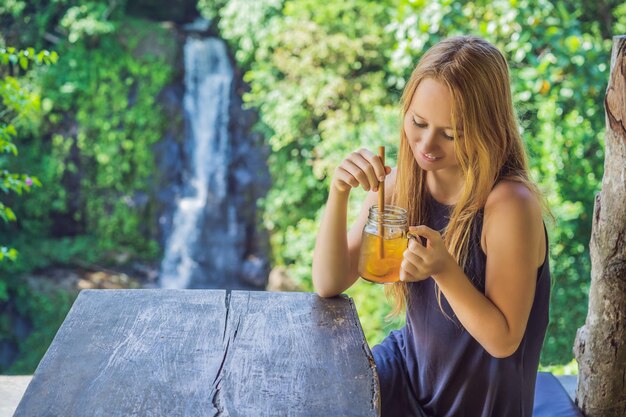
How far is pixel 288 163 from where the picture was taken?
21.8 feet

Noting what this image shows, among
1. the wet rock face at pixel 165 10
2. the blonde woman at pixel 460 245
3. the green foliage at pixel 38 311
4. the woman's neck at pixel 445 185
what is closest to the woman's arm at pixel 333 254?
the blonde woman at pixel 460 245

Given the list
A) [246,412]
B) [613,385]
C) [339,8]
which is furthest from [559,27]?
[246,412]

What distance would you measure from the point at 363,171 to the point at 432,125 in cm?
17

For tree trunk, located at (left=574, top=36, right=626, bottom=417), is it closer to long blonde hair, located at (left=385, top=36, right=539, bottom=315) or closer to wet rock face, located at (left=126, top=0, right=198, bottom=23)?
long blonde hair, located at (left=385, top=36, right=539, bottom=315)

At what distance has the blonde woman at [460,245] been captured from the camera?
4.93 feet

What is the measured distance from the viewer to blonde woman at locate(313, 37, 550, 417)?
1.50 metres

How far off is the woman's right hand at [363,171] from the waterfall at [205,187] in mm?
6227

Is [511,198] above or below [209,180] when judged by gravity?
above

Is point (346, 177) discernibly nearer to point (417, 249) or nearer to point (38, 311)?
point (417, 249)

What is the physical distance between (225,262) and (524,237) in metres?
6.48

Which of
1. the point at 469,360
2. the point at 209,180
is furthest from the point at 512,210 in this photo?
the point at 209,180

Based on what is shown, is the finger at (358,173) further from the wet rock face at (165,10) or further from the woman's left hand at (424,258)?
the wet rock face at (165,10)

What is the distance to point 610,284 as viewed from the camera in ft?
6.40

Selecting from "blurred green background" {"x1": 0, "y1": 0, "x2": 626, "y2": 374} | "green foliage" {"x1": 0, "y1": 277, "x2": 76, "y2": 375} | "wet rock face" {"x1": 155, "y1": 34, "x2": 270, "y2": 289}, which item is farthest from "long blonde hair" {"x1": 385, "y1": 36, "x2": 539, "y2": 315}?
"wet rock face" {"x1": 155, "y1": 34, "x2": 270, "y2": 289}
